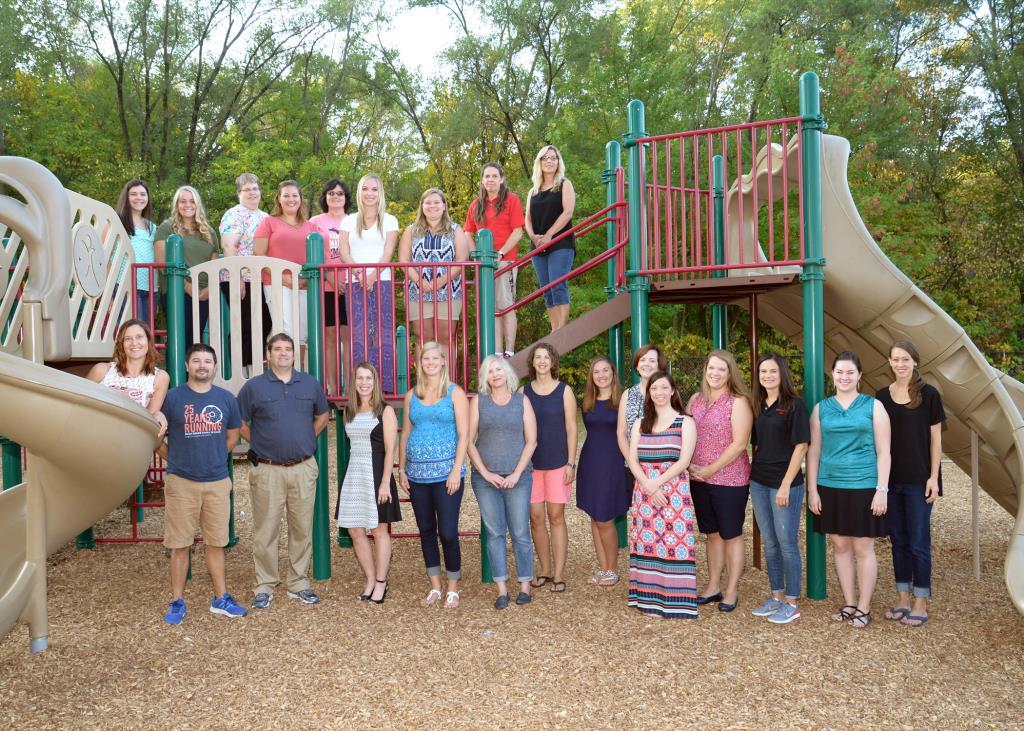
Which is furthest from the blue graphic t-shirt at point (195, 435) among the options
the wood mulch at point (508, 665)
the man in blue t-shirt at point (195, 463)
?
the wood mulch at point (508, 665)

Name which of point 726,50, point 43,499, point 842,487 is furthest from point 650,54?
point 43,499

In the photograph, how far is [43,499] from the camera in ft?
16.1

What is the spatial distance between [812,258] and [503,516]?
9.44ft

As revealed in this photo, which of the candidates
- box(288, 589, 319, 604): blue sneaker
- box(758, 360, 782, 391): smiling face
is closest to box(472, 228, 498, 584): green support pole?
box(288, 589, 319, 604): blue sneaker

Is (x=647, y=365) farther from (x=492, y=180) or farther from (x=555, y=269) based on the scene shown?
(x=492, y=180)

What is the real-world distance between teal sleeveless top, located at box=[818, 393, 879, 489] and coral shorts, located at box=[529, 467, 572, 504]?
171 cm

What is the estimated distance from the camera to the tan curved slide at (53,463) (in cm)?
431

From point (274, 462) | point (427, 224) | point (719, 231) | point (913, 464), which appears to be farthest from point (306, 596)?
point (719, 231)

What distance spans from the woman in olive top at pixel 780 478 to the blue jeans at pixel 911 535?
1.95ft

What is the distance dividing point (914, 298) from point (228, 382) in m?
5.17

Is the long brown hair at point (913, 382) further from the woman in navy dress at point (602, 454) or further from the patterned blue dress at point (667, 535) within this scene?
the woman in navy dress at point (602, 454)

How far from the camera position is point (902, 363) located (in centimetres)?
529

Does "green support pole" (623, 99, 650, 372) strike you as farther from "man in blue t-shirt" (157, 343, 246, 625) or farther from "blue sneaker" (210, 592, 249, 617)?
"blue sneaker" (210, 592, 249, 617)

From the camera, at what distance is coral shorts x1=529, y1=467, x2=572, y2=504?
19.2 ft
